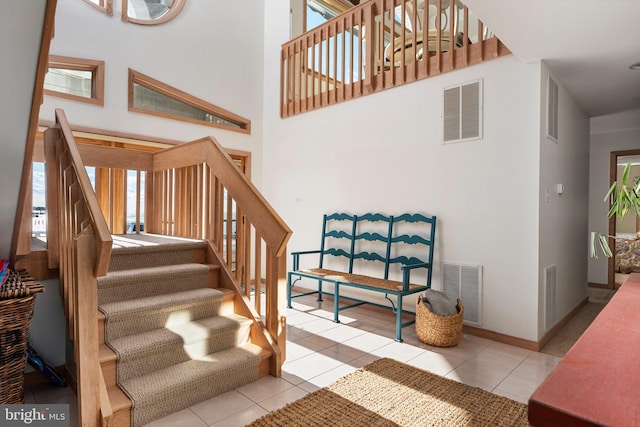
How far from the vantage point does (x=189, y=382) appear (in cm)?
227

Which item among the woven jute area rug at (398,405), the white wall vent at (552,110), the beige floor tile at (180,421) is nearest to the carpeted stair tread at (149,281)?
the beige floor tile at (180,421)

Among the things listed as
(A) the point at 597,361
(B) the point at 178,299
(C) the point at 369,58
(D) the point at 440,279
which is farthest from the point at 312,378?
(C) the point at 369,58

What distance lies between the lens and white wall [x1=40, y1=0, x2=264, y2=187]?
3982mm

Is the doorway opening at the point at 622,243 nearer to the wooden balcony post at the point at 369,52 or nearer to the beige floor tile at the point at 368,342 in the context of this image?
the beige floor tile at the point at 368,342

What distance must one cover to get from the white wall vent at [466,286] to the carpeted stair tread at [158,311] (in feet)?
7.24

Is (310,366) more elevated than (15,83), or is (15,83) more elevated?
(15,83)

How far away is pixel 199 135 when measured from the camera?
16.5 ft

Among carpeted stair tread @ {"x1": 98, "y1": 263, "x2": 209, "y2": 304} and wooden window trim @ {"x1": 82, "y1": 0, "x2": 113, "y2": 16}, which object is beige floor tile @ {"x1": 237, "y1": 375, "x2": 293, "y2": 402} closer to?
carpeted stair tread @ {"x1": 98, "y1": 263, "x2": 209, "y2": 304}

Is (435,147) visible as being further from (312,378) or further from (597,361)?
(597,361)

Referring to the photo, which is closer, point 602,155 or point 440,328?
point 440,328

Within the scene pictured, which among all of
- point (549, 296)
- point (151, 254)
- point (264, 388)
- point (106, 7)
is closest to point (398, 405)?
point (264, 388)

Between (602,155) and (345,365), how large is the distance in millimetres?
5293

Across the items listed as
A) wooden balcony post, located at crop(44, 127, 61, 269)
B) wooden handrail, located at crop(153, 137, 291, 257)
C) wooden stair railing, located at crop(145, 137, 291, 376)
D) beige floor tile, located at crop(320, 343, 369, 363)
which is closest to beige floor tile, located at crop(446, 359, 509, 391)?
beige floor tile, located at crop(320, 343, 369, 363)

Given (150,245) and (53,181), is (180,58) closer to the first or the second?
(53,181)
